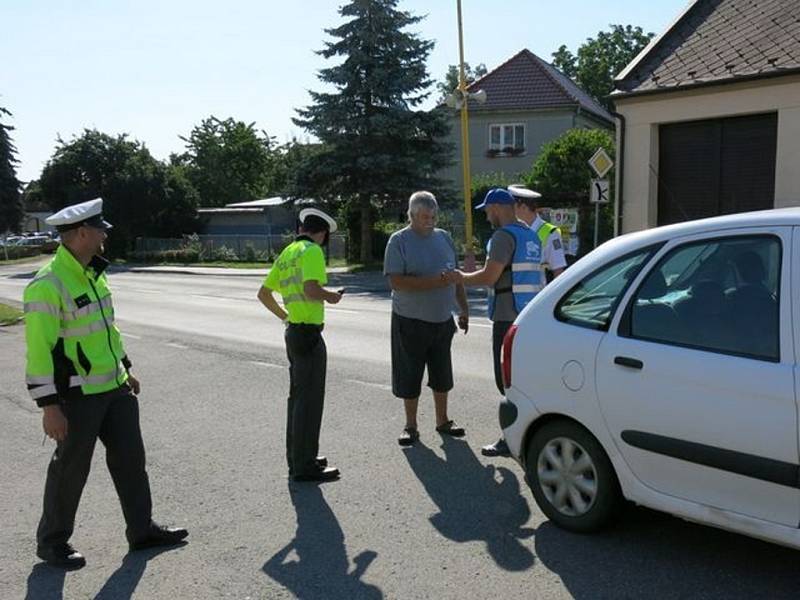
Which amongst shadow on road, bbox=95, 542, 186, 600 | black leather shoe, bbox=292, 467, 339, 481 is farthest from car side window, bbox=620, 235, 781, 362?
shadow on road, bbox=95, 542, 186, 600

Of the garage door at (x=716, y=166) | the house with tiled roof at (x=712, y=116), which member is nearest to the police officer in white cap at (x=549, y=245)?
the house with tiled roof at (x=712, y=116)

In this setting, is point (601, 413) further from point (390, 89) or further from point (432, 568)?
point (390, 89)

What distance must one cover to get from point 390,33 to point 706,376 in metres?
28.1

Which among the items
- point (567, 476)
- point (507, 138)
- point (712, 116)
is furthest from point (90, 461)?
point (507, 138)

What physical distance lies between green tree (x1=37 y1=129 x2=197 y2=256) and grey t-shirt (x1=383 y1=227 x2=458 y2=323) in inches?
1788

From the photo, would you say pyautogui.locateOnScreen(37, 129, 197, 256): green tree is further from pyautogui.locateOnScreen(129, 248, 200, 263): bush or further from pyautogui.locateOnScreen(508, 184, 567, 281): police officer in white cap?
pyautogui.locateOnScreen(508, 184, 567, 281): police officer in white cap

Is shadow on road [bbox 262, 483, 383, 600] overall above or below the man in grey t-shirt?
below

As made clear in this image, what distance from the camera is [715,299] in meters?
3.53

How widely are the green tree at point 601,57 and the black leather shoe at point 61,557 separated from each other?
6837cm

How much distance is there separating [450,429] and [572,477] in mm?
2104

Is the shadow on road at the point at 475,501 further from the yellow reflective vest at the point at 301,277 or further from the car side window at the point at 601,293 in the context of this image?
the yellow reflective vest at the point at 301,277

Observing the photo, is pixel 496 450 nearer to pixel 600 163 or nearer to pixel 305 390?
pixel 305 390

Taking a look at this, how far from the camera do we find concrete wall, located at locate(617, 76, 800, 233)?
15.0 m

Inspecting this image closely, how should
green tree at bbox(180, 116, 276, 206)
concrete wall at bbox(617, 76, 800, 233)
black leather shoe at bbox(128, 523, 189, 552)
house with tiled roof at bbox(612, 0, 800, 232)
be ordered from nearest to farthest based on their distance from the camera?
black leather shoe at bbox(128, 523, 189, 552), concrete wall at bbox(617, 76, 800, 233), house with tiled roof at bbox(612, 0, 800, 232), green tree at bbox(180, 116, 276, 206)
